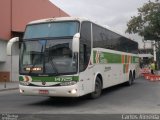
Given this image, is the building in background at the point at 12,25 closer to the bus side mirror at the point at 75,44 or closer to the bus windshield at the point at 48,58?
the bus windshield at the point at 48,58

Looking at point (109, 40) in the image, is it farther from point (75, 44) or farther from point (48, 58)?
point (75, 44)

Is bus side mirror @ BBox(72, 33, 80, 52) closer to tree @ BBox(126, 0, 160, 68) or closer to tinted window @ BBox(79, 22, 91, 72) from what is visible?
tinted window @ BBox(79, 22, 91, 72)

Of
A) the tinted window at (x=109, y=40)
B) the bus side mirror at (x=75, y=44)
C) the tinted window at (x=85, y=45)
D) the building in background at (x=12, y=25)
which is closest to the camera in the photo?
the bus side mirror at (x=75, y=44)

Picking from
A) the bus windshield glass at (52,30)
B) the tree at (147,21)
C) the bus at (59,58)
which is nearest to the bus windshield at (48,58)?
the bus at (59,58)

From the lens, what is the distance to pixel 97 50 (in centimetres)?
1692

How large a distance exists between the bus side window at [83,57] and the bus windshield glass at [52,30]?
78 centimetres

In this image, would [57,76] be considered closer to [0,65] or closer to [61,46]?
[61,46]

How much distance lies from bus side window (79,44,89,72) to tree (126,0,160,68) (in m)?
29.4

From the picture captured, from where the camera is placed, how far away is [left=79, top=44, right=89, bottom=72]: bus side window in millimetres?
14656

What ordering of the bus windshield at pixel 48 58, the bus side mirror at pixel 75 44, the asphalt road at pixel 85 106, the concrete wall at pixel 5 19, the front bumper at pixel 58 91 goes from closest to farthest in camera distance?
the asphalt road at pixel 85 106
the bus side mirror at pixel 75 44
the front bumper at pixel 58 91
the bus windshield at pixel 48 58
the concrete wall at pixel 5 19

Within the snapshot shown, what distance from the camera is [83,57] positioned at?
14945mm

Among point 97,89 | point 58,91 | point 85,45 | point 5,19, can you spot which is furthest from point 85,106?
point 5,19

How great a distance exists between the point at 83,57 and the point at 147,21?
3124 cm

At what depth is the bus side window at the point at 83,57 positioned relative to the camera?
577 inches
